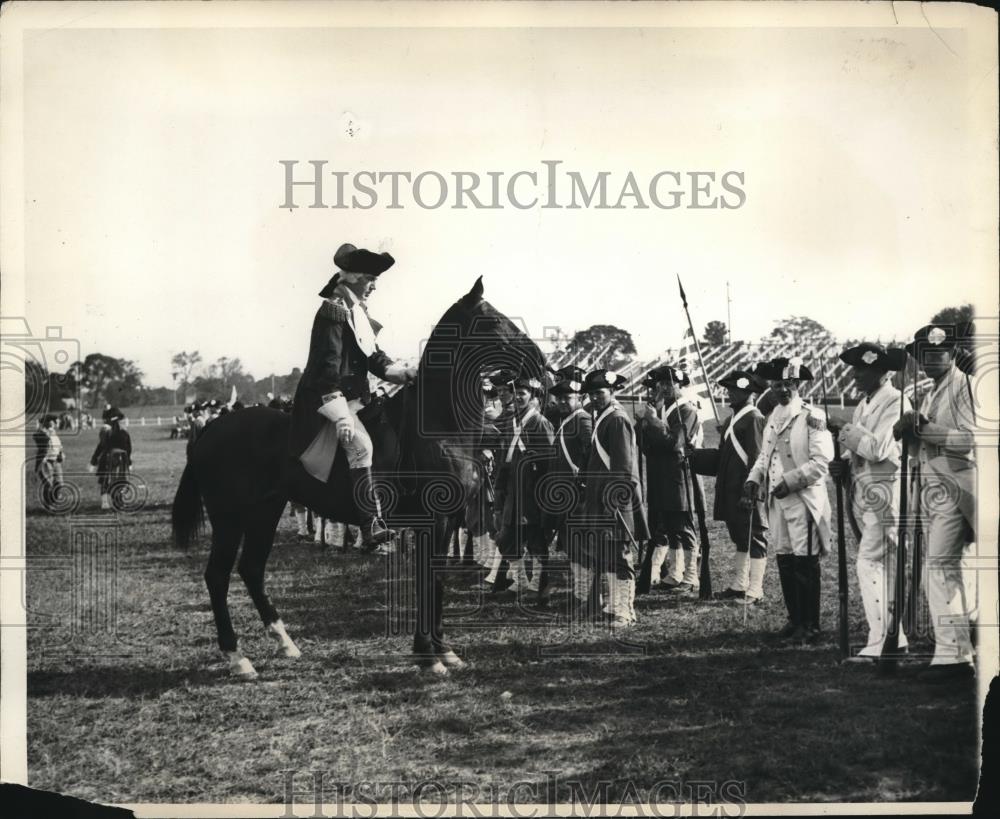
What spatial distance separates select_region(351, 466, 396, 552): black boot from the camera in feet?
26.0

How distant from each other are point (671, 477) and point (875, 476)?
2.70 metres

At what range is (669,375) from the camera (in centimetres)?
1038


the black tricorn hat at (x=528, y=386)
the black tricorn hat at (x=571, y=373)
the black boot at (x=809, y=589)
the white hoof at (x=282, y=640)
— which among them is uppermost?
the black tricorn hat at (x=571, y=373)

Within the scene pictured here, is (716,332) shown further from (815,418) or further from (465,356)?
(465,356)

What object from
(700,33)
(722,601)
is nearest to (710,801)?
(722,601)

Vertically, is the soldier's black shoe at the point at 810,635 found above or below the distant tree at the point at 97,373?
below

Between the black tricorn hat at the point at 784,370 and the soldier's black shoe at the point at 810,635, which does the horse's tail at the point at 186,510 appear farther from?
the soldier's black shoe at the point at 810,635

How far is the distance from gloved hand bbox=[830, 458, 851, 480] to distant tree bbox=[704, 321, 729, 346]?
5.87ft

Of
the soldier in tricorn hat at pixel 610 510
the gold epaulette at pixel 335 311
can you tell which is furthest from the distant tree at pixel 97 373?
the soldier in tricorn hat at pixel 610 510

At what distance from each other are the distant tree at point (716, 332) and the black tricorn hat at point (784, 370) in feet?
1.90

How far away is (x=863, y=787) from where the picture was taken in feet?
22.0

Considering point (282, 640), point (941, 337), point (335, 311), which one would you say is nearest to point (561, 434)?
point (335, 311)

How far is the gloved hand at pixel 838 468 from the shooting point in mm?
7738

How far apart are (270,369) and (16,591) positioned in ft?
9.25
